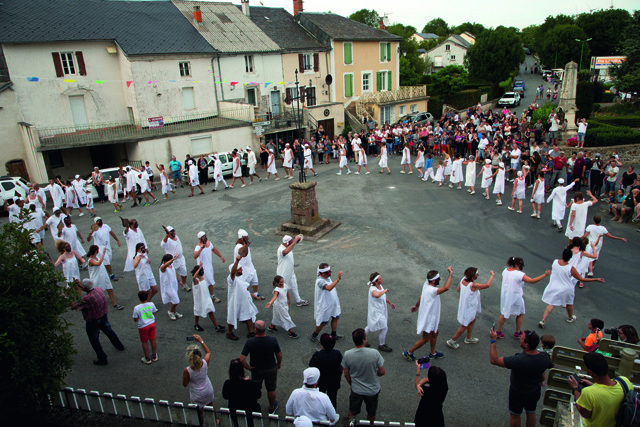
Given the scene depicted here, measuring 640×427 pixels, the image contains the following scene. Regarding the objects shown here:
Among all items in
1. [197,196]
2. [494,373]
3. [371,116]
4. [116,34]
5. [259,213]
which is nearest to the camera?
[494,373]

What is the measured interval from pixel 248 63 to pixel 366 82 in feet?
39.6

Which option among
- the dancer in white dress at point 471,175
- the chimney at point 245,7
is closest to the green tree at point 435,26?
the chimney at point 245,7

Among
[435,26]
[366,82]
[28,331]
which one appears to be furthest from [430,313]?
[435,26]

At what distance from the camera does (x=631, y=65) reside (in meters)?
32.8

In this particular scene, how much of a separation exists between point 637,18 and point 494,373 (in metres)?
38.4

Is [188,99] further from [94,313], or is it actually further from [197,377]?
[197,377]

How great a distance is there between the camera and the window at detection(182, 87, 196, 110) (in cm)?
2772

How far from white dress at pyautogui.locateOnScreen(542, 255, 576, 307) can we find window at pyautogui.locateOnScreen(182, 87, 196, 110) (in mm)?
24808

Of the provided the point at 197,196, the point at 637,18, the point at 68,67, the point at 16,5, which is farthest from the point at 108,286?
the point at 637,18

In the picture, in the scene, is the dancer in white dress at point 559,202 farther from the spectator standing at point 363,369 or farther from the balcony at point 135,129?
the balcony at point 135,129

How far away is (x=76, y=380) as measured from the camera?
730cm

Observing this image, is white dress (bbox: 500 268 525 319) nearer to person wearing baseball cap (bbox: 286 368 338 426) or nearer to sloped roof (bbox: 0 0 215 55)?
person wearing baseball cap (bbox: 286 368 338 426)

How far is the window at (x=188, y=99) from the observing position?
27719mm

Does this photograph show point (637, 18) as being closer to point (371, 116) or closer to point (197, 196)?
point (371, 116)
